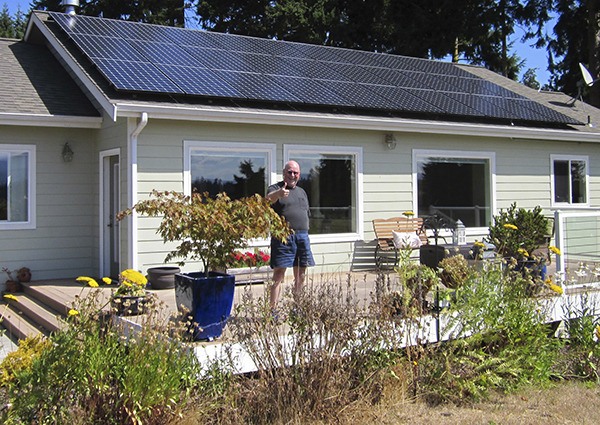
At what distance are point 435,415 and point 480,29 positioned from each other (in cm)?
2299

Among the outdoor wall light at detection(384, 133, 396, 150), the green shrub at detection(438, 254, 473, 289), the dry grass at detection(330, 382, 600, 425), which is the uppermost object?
the outdoor wall light at detection(384, 133, 396, 150)

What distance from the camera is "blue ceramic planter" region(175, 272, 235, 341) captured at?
545cm

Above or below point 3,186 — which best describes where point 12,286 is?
below

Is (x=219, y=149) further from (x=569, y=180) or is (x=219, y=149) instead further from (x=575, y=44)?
(x=575, y=44)

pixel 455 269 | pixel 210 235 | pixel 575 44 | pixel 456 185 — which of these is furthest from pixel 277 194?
pixel 575 44

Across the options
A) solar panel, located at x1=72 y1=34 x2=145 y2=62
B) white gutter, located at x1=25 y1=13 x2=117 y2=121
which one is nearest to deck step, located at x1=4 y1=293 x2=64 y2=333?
white gutter, located at x1=25 y1=13 x2=117 y2=121

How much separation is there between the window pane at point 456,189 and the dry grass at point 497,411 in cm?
649

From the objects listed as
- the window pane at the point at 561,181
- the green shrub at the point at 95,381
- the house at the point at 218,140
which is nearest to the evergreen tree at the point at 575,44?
the window pane at the point at 561,181

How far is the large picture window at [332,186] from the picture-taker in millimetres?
10461

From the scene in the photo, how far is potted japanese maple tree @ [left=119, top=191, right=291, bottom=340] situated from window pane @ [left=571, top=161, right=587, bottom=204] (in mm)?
10160

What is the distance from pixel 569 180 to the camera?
1356 centimetres

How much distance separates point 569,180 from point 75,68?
10.2m

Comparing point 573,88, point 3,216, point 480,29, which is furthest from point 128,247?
point 573,88

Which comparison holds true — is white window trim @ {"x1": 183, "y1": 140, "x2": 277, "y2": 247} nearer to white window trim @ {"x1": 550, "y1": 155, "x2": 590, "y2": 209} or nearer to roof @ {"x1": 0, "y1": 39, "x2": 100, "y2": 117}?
roof @ {"x1": 0, "y1": 39, "x2": 100, "y2": 117}
